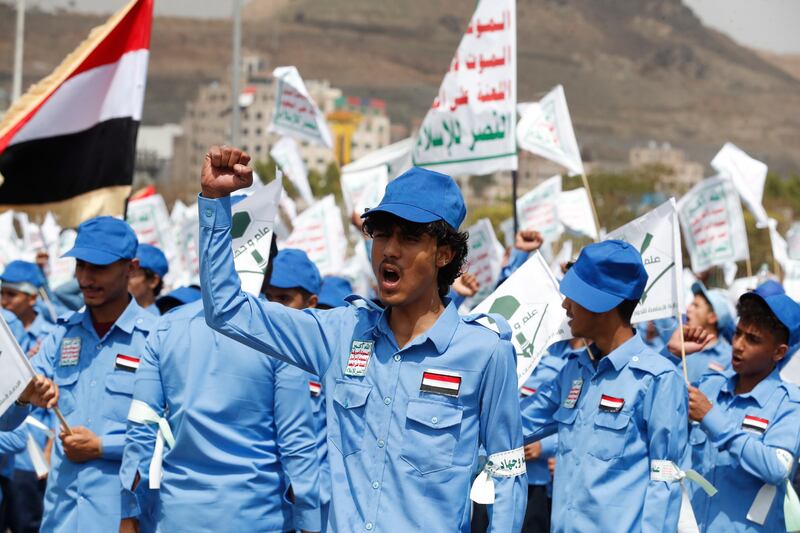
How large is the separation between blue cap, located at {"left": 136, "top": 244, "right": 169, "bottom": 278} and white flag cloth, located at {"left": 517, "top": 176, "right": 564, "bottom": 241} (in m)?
6.31

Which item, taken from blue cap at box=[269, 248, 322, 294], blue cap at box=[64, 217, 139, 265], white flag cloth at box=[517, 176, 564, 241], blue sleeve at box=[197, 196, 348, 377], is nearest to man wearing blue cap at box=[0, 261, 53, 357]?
blue cap at box=[269, 248, 322, 294]

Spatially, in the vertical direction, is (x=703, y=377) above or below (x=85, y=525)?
above

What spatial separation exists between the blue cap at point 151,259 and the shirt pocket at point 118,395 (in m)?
2.01

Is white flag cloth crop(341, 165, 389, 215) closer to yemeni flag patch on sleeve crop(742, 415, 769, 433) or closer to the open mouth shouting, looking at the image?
yemeni flag patch on sleeve crop(742, 415, 769, 433)

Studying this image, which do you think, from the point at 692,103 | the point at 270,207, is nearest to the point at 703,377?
the point at 270,207

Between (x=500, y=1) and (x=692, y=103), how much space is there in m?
177

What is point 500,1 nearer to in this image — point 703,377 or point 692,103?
point 703,377

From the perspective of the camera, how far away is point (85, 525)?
563cm

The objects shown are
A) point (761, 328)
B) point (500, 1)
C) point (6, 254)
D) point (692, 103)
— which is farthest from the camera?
point (692, 103)

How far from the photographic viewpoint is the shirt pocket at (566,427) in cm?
538

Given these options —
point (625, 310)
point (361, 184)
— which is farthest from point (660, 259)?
point (361, 184)

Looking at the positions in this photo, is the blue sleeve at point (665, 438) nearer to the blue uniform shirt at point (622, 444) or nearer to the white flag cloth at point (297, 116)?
the blue uniform shirt at point (622, 444)

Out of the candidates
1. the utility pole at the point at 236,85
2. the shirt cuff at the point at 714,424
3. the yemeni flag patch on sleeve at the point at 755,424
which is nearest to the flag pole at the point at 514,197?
the yemeni flag patch on sleeve at the point at 755,424

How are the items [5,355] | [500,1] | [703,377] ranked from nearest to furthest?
[5,355]
[703,377]
[500,1]
